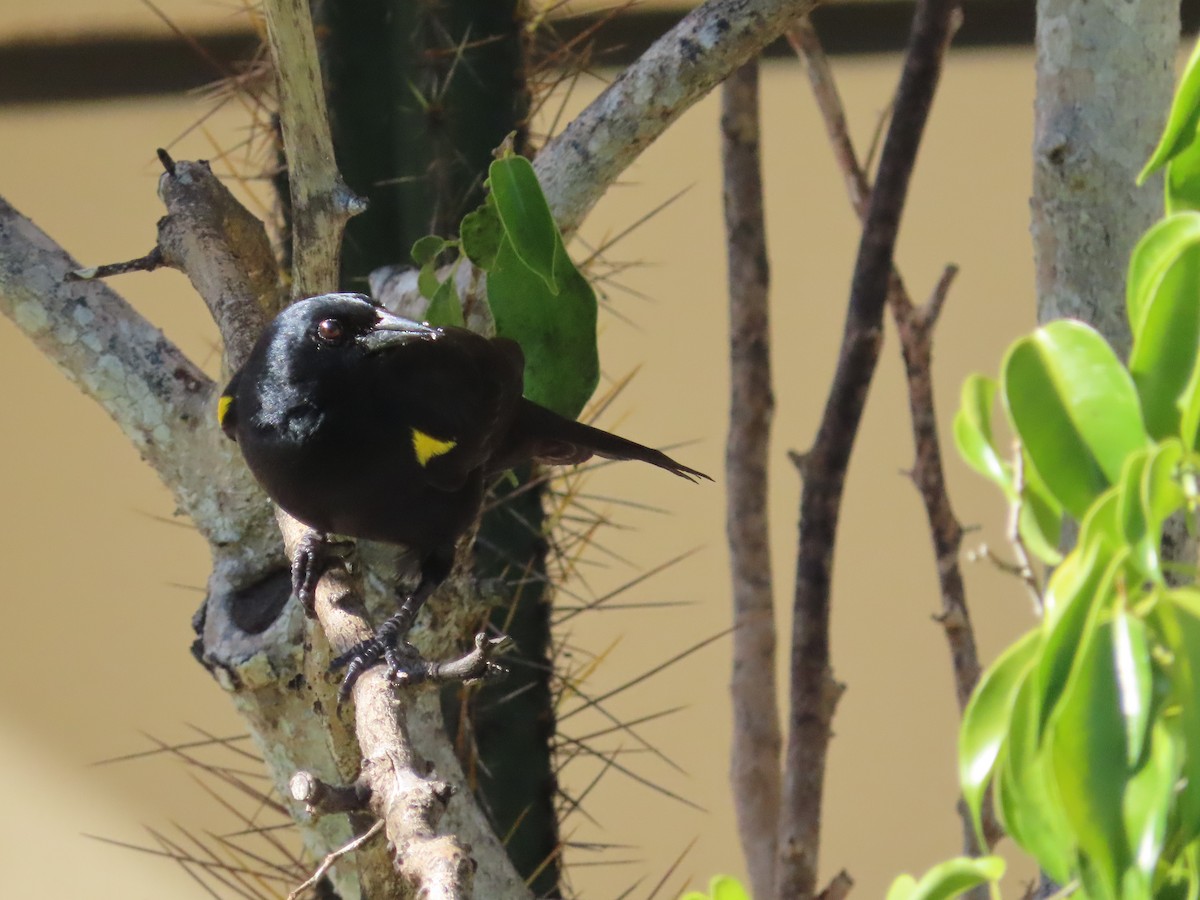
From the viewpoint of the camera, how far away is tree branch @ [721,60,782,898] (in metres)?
1.61

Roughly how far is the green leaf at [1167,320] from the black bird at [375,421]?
68cm

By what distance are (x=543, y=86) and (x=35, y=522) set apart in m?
1.47

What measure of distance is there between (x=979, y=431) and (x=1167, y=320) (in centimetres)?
11

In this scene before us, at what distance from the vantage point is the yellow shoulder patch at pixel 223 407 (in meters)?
1.06

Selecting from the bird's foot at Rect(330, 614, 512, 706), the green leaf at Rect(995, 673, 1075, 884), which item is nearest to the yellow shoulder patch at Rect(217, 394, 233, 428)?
the bird's foot at Rect(330, 614, 512, 706)

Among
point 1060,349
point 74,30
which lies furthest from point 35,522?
point 1060,349

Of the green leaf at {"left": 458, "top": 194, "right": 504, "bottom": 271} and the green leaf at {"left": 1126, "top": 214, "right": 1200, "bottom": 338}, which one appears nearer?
the green leaf at {"left": 1126, "top": 214, "right": 1200, "bottom": 338}

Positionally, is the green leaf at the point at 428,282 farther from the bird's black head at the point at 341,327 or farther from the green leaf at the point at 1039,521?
the green leaf at the point at 1039,521

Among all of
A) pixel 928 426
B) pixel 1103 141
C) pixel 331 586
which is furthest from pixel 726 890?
pixel 928 426

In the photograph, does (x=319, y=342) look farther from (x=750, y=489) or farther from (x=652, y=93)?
(x=750, y=489)

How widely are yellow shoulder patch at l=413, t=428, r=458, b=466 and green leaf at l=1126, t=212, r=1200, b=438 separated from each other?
2.48 feet

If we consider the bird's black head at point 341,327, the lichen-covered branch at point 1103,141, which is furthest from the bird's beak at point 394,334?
the lichen-covered branch at point 1103,141

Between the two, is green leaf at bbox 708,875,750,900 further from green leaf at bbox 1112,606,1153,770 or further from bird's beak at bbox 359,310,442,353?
bird's beak at bbox 359,310,442,353

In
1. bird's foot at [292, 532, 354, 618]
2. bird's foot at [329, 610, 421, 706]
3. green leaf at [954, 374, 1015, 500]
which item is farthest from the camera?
bird's foot at [292, 532, 354, 618]
